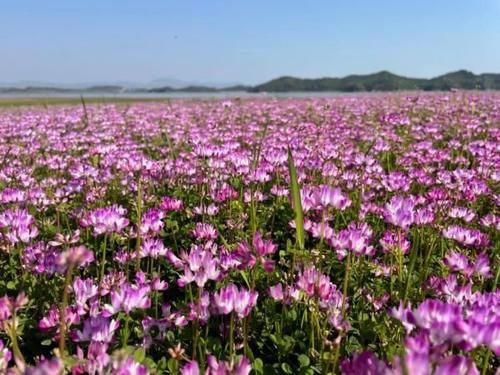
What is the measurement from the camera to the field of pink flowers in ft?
5.54

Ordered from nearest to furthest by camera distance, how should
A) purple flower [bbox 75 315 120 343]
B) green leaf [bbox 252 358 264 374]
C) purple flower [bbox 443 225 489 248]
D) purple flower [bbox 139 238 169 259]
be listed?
purple flower [bbox 75 315 120 343] → green leaf [bbox 252 358 264 374] → purple flower [bbox 139 238 169 259] → purple flower [bbox 443 225 489 248]

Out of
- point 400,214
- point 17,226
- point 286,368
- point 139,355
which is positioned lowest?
point 286,368

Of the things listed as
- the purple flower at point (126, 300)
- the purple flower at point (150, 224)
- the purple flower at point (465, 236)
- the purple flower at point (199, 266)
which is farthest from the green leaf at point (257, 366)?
the purple flower at point (465, 236)

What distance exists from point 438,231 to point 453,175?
1696mm

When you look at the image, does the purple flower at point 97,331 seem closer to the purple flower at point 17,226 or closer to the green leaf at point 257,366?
the green leaf at point 257,366

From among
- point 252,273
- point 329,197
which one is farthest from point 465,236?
point 252,273

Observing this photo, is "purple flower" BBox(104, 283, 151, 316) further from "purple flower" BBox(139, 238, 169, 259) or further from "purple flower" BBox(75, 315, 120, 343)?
Result: "purple flower" BBox(139, 238, 169, 259)

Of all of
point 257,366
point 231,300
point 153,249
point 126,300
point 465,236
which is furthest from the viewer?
point 465,236

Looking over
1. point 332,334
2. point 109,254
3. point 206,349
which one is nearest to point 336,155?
point 109,254

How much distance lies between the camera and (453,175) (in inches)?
193

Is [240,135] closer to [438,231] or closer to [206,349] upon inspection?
[438,231]

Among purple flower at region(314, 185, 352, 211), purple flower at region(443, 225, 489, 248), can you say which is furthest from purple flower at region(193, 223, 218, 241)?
purple flower at region(443, 225, 489, 248)

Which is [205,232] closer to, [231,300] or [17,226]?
[17,226]

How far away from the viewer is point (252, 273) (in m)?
2.65
